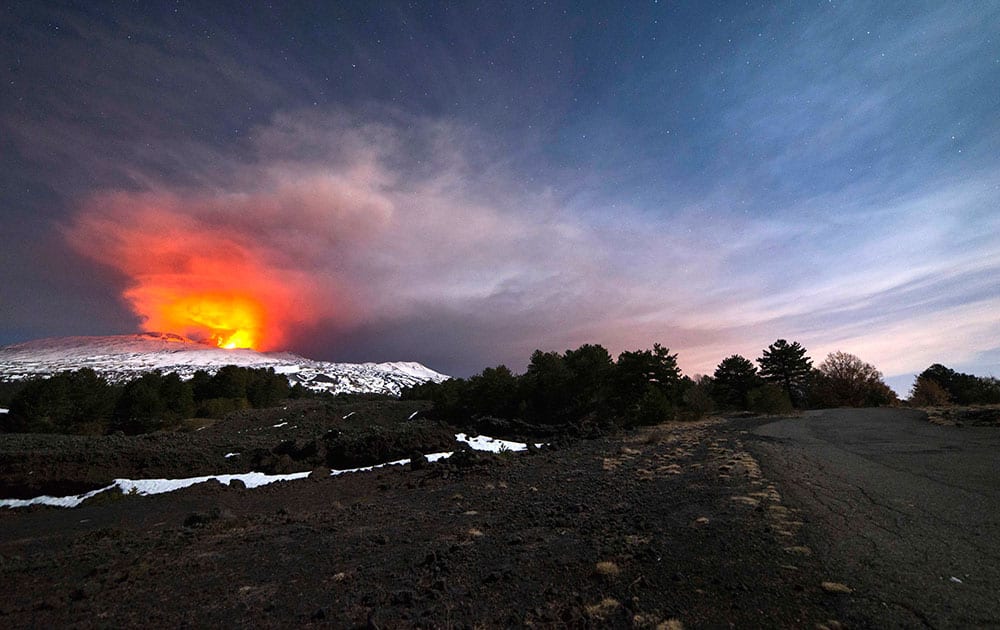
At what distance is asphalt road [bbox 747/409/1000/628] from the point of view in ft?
13.1

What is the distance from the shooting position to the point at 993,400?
32.4 meters

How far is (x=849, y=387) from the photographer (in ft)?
146

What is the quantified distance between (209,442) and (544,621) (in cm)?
2577

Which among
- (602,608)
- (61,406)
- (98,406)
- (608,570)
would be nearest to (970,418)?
(608,570)

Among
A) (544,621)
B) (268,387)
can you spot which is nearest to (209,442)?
(544,621)

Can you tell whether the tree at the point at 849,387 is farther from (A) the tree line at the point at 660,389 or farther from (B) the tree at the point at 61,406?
(B) the tree at the point at 61,406

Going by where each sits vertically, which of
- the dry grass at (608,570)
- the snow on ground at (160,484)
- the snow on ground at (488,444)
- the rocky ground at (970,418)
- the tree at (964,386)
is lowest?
the snow on ground at (160,484)

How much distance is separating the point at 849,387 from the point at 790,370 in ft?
26.6

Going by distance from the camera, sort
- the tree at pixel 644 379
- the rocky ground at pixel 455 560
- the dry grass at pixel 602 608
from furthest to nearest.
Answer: the tree at pixel 644 379, the rocky ground at pixel 455 560, the dry grass at pixel 602 608

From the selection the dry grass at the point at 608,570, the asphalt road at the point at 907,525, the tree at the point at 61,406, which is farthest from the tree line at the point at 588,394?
the dry grass at the point at 608,570

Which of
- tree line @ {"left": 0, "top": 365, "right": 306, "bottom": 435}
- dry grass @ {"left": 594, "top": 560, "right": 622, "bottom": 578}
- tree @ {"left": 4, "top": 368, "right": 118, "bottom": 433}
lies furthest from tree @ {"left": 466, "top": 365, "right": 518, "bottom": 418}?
dry grass @ {"left": 594, "top": 560, "right": 622, "bottom": 578}

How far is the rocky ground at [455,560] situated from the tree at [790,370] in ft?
163

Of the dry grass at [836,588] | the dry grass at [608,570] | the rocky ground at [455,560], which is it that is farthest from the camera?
the dry grass at [608,570]

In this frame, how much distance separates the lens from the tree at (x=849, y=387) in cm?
4191
